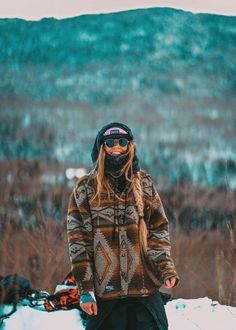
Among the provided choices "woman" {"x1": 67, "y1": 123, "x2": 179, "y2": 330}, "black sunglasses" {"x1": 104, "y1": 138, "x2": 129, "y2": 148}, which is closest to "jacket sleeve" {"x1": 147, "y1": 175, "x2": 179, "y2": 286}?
"woman" {"x1": 67, "y1": 123, "x2": 179, "y2": 330}

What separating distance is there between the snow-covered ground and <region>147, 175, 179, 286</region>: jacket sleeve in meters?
1.34

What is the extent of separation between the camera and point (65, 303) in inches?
116

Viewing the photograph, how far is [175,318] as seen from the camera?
10.00 feet

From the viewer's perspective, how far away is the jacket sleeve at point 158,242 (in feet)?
5.10

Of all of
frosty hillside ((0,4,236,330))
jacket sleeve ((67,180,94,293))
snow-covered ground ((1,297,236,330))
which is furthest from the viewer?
frosty hillside ((0,4,236,330))

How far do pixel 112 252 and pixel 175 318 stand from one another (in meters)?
1.67

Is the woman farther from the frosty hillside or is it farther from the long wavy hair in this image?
the frosty hillside

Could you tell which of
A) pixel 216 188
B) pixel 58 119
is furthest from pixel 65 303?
pixel 58 119

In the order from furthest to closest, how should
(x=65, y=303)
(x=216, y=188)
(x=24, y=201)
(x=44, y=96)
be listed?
(x=44, y=96)
(x=216, y=188)
(x=24, y=201)
(x=65, y=303)

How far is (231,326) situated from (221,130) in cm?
806

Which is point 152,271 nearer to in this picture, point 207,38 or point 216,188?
point 216,188

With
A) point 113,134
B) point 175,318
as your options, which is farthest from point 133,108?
point 113,134

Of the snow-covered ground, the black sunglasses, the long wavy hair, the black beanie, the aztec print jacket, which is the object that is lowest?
the snow-covered ground

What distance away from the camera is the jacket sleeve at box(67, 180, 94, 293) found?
1.52 metres
